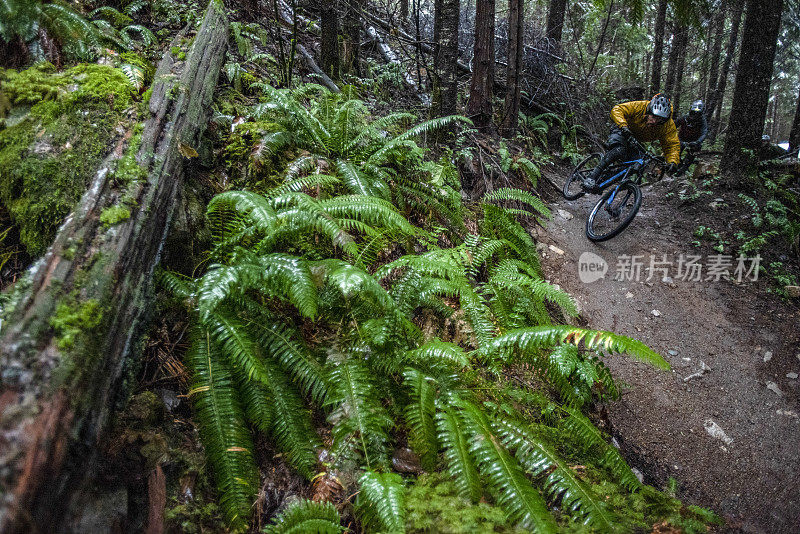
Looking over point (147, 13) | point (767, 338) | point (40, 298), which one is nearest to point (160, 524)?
point (40, 298)

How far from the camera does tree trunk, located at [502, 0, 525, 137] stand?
27.7 feet

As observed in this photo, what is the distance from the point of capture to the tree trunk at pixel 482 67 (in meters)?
7.19

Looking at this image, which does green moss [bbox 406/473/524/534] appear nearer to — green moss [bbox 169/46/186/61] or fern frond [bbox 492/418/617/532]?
fern frond [bbox 492/418/617/532]

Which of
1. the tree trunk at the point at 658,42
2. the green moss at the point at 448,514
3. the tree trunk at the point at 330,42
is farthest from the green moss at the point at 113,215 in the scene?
the tree trunk at the point at 658,42

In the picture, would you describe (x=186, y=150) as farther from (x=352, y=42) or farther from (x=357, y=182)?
(x=352, y=42)

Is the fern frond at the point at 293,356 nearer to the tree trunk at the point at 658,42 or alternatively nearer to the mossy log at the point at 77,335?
the mossy log at the point at 77,335

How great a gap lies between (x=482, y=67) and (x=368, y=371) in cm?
713

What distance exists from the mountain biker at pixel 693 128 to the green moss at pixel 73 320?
9896 millimetres

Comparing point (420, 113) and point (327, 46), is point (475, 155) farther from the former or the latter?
point (327, 46)

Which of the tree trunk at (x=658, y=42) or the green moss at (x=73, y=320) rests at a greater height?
the tree trunk at (x=658, y=42)

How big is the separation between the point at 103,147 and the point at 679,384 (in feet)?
19.1

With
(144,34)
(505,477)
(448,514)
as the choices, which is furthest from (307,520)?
(144,34)

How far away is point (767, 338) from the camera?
5.23 metres

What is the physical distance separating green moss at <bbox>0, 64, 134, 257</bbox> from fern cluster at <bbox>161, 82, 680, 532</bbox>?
74 cm
